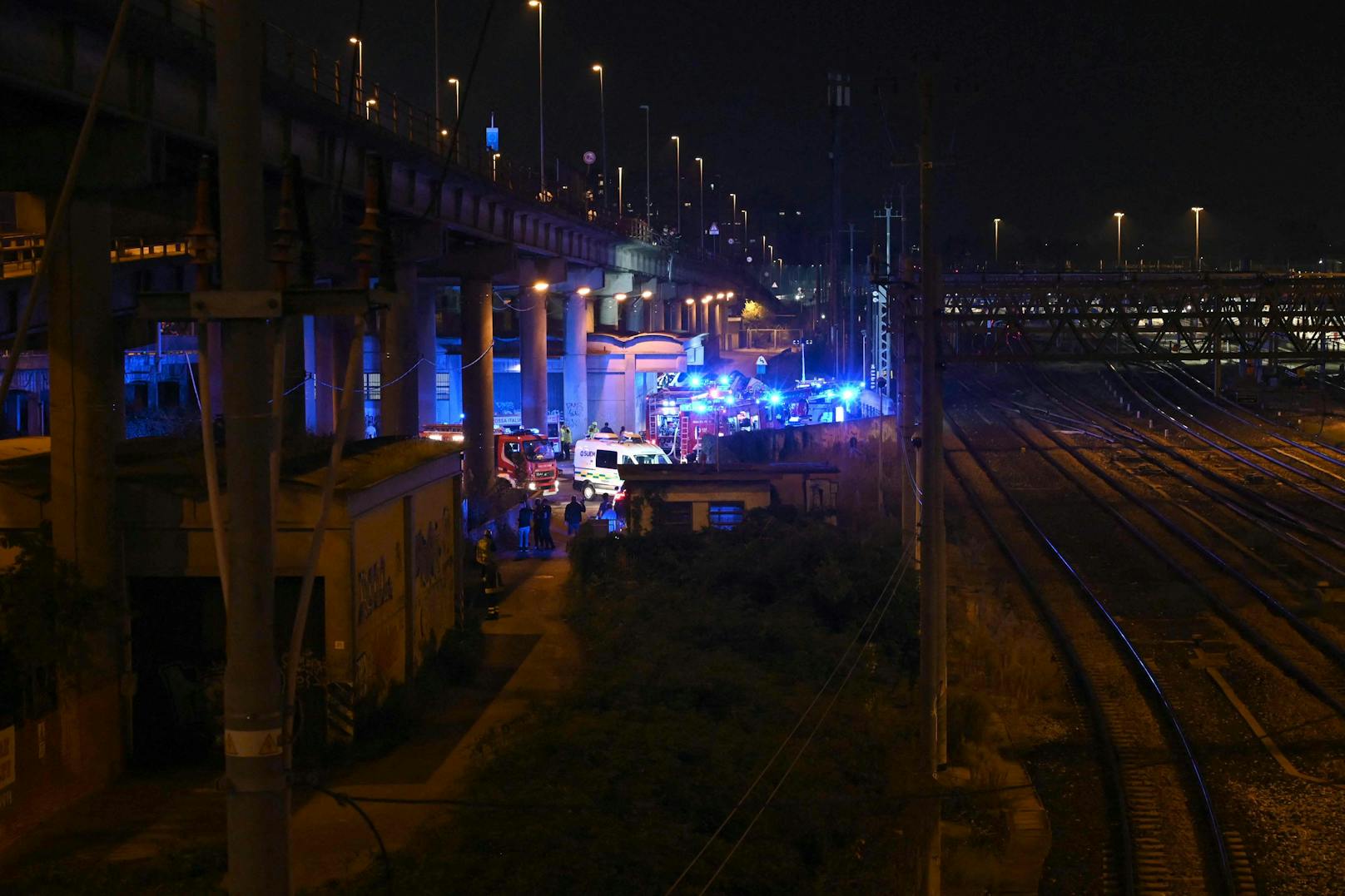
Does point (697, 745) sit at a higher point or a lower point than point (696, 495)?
lower

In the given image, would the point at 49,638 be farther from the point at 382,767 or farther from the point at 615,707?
the point at 615,707

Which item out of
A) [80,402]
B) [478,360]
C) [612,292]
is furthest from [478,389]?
[80,402]

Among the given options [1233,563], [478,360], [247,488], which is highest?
[478,360]

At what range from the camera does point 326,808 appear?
10.7 meters

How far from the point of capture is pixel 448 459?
16.9 m

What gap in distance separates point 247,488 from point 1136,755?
41.2 ft

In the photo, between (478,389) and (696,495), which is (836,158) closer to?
(478,389)

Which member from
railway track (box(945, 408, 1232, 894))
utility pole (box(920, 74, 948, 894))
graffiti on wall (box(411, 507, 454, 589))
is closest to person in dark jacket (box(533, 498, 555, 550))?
graffiti on wall (box(411, 507, 454, 589))

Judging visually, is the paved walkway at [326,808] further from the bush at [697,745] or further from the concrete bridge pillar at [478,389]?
the concrete bridge pillar at [478,389]

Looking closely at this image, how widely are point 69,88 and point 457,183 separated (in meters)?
17.8

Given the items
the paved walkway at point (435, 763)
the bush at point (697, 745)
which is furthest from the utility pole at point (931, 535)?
the paved walkway at point (435, 763)

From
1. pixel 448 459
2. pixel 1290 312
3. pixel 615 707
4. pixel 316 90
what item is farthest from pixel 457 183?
pixel 615 707

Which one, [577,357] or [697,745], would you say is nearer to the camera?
[697,745]

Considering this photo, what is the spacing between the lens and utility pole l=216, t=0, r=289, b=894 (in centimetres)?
461
